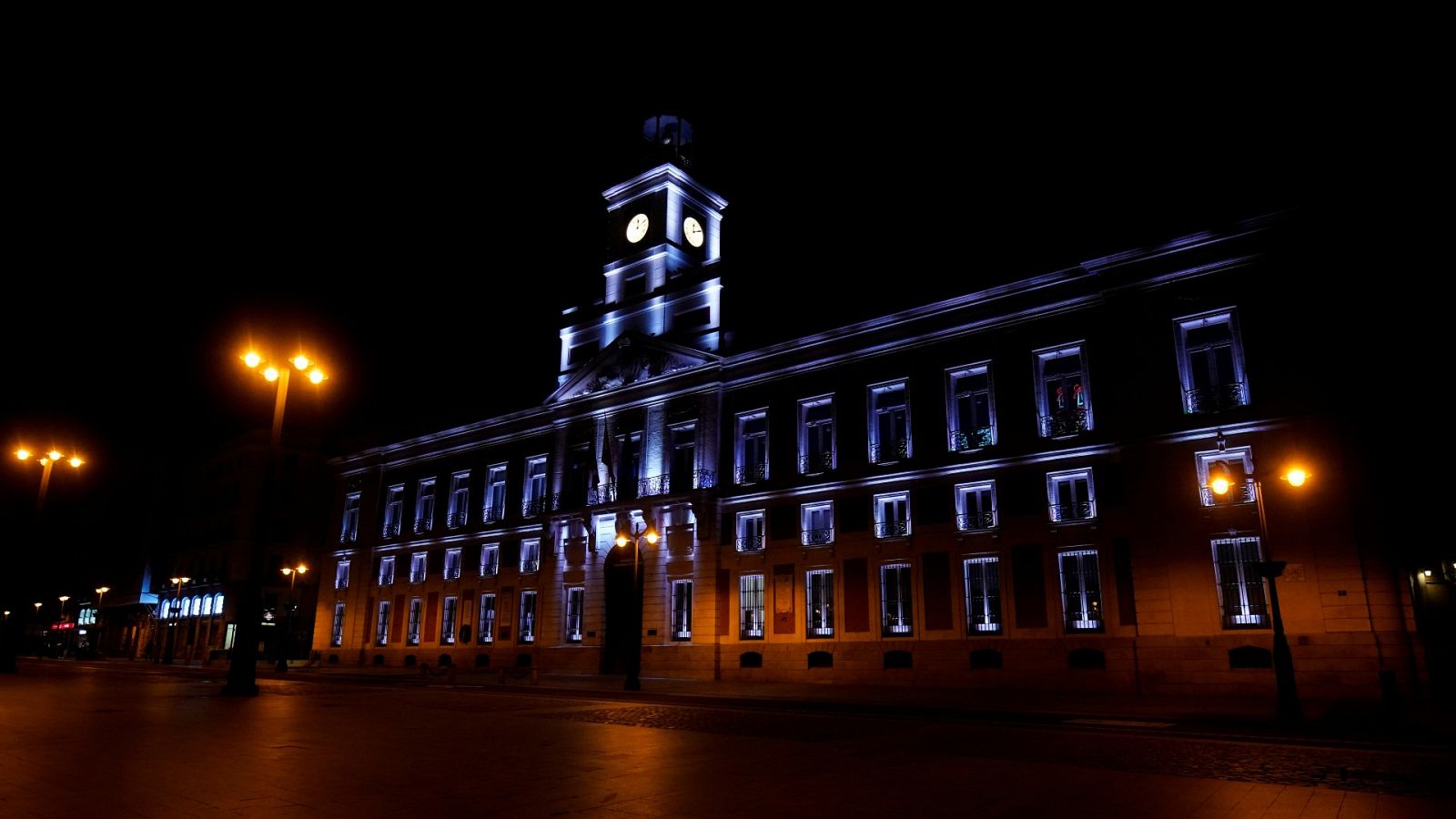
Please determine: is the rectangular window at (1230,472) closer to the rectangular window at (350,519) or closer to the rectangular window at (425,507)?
the rectangular window at (425,507)

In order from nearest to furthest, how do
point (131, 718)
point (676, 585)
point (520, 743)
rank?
1. point (520, 743)
2. point (131, 718)
3. point (676, 585)

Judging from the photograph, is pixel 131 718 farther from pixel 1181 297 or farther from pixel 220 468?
pixel 220 468

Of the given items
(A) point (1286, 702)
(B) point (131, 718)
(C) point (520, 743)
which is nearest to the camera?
(C) point (520, 743)

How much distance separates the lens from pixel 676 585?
1437 inches

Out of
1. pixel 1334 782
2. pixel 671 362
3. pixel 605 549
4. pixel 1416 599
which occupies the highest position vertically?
pixel 671 362

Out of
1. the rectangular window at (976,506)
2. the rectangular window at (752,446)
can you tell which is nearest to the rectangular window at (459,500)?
the rectangular window at (752,446)

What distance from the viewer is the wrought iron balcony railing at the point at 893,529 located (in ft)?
102

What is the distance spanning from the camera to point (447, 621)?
46.0 m

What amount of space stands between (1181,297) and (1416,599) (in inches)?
397

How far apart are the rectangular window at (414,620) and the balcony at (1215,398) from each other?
3846cm

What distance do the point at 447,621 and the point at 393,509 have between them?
370 inches

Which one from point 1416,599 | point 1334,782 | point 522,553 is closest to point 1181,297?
point 1416,599

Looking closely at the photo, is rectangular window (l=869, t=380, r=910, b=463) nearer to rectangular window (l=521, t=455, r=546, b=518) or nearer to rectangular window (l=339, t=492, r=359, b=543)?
rectangular window (l=521, t=455, r=546, b=518)

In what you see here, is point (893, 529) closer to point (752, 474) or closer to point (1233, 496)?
point (752, 474)
